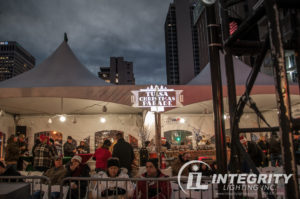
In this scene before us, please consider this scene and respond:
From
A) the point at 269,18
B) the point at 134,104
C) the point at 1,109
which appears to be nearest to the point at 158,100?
the point at 134,104

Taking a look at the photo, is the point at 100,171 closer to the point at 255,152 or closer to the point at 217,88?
the point at 217,88

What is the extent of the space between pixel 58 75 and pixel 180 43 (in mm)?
79060

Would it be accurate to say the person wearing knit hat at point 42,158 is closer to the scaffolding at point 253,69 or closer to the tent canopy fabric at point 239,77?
the scaffolding at point 253,69

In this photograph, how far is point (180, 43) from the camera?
86.2m

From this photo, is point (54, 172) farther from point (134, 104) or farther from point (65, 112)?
point (65, 112)

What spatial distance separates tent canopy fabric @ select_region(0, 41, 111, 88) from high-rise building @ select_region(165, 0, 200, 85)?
5898cm

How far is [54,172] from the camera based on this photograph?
529 centimetres

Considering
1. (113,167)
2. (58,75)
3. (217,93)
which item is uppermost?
(58,75)

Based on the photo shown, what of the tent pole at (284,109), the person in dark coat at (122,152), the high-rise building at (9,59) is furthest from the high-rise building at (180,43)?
the high-rise building at (9,59)

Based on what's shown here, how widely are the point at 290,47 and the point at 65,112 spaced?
48.5 feet

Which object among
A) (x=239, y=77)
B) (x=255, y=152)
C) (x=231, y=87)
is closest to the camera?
(x=231, y=87)

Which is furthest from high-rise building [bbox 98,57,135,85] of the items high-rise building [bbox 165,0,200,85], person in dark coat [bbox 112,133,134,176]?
person in dark coat [bbox 112,133,134,176]

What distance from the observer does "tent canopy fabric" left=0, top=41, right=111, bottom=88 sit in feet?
34.4

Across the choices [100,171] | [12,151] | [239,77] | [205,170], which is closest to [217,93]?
[100,171]
